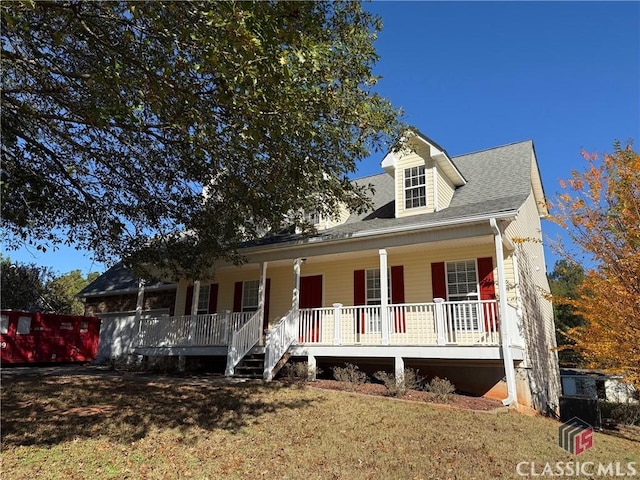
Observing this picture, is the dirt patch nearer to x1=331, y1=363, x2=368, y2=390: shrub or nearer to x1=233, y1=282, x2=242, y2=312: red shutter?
x1=331, y1=363, x2=368, y2=390: shrub

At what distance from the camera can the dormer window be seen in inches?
522

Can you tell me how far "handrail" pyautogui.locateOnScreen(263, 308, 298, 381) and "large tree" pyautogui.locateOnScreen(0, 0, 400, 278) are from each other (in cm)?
254

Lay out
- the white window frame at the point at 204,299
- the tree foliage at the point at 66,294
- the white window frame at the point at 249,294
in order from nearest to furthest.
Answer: the white window frame at the point at 249,294, the white window frame at the point at 204,299, the tree foliage at the point at 66,294

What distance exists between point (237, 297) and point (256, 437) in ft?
33.9

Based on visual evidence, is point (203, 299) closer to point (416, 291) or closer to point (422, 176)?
point (416, 291)

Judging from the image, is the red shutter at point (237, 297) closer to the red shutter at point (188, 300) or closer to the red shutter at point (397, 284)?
the red shutter at point (188, 300)

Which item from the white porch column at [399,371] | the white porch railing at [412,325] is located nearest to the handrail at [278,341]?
the white porch railing at [412,325]

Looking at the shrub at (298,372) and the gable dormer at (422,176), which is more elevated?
the gable dormer at (422,176)

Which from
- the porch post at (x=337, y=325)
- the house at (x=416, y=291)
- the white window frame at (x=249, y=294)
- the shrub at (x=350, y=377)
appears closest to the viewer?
the shrub at (x=350, y=377)

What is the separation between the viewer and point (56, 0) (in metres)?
5.13

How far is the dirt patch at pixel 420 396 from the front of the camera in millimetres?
8484

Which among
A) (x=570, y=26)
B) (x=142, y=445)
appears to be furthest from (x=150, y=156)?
(x=570, y=26)

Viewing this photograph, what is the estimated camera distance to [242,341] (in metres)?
12.2

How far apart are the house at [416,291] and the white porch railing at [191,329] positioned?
0.04m
